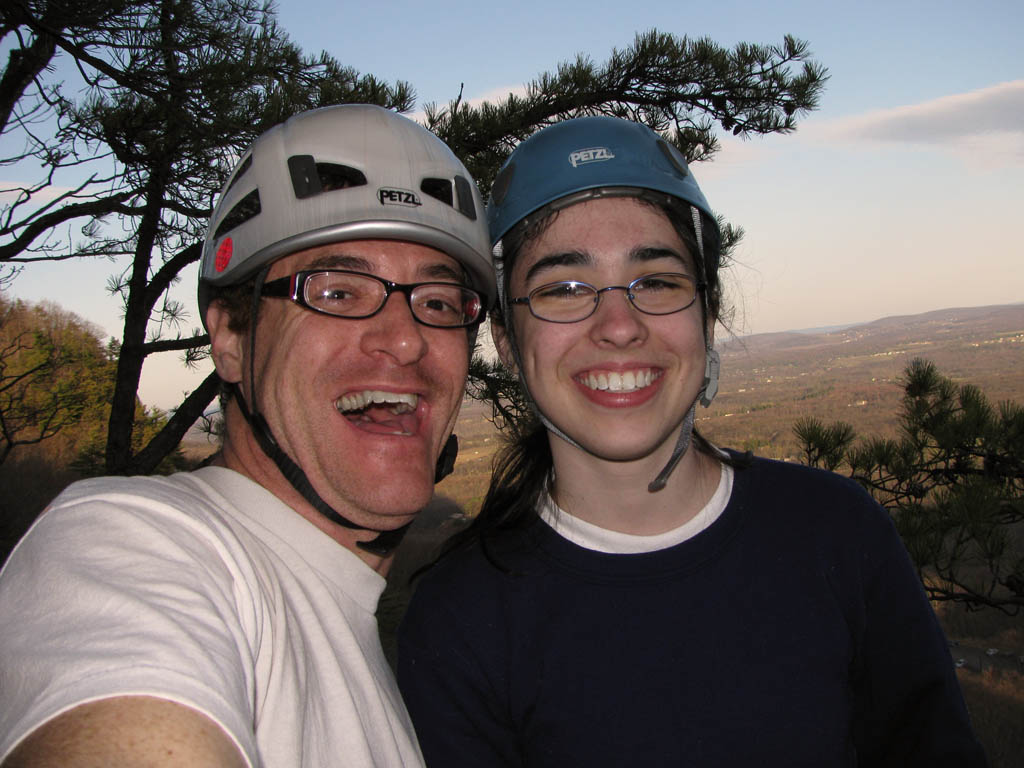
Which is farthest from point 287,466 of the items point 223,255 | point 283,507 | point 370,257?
point 223,255

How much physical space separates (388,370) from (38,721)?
50.3 inches

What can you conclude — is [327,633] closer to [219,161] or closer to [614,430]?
[614,430]

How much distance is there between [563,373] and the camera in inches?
89.1

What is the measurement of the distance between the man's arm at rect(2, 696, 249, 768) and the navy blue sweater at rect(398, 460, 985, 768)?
40.5 inches

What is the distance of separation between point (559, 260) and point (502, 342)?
55cm

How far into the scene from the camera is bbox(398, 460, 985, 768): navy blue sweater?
6.26 feet

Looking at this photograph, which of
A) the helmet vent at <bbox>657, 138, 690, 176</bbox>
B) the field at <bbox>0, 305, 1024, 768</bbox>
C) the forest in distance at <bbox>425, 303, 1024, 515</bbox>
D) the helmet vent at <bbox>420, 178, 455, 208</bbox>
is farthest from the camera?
the forest in distance at <bbox>425, 303, 1024, 515</bbox>

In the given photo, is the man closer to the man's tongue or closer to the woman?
the man's tongue

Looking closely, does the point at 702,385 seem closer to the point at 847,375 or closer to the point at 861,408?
the point at 861,408

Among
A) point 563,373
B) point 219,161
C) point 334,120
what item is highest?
point 219,161

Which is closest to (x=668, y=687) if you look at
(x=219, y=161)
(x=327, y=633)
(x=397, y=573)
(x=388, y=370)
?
(x=327, y=633)

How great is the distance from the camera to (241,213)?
240 cm

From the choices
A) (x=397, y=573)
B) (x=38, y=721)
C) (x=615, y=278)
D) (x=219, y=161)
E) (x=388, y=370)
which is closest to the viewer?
(x=38, y=721)

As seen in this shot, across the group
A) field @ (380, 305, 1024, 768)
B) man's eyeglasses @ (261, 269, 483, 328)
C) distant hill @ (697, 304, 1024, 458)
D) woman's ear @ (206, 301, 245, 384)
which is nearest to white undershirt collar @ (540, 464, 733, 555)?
man's eyeglasses @ (261, 269, 483, 328)
